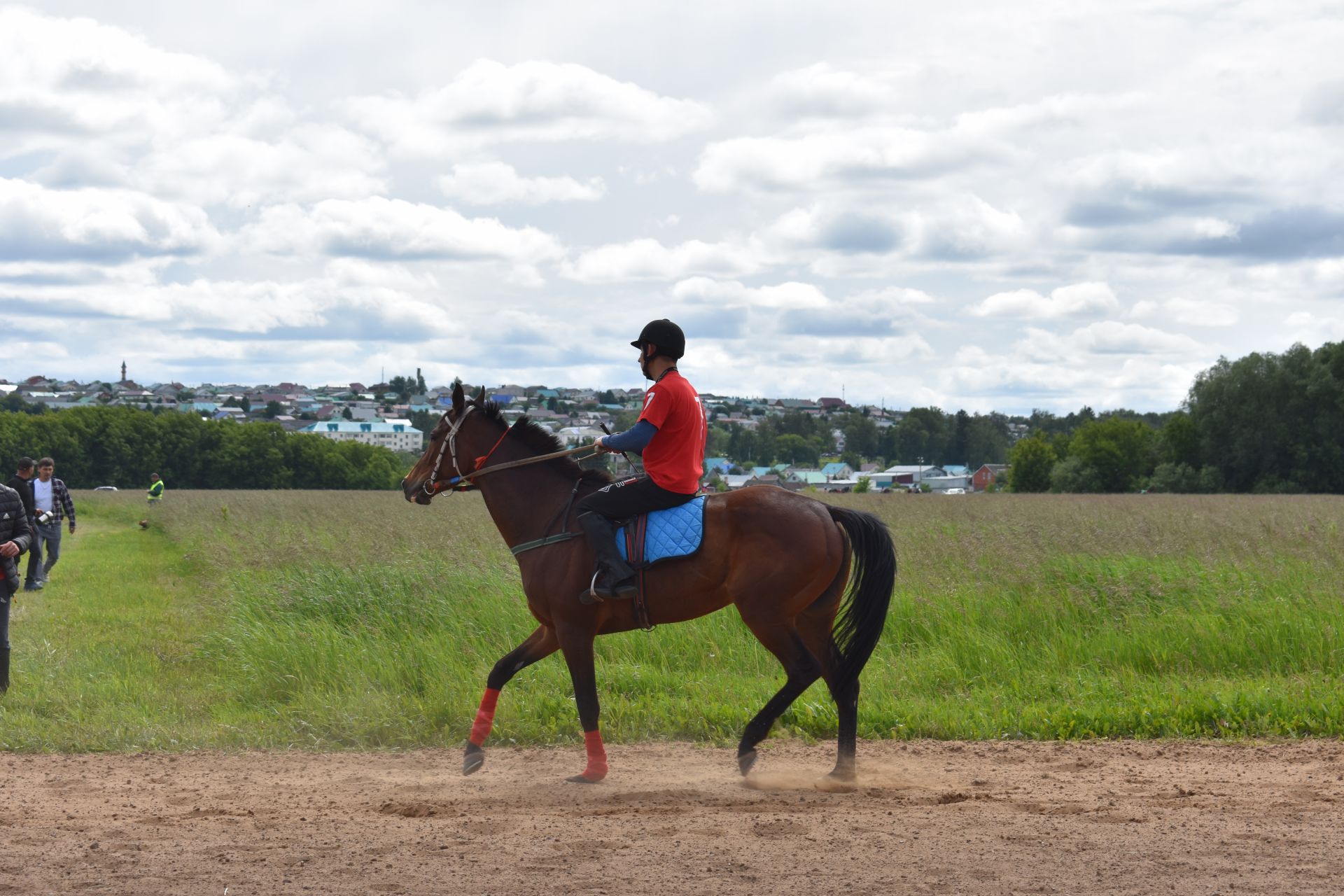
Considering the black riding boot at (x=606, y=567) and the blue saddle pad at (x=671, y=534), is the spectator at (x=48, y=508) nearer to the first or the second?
the black riding boot at (x=606, y=567)

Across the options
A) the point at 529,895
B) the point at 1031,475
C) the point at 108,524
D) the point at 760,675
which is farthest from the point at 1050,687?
the point at 1031,475

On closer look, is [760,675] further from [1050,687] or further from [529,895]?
[529,895]

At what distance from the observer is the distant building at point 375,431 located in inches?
6594

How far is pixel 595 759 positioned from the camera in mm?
6883

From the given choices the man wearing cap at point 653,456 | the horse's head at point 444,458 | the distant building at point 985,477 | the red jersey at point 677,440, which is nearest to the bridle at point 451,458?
the horse's head at point 444,458

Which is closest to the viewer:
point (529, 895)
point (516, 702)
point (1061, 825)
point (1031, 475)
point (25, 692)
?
point (529, 895)

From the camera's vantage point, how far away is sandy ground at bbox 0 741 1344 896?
16.0ft

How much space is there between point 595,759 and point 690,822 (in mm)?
1209

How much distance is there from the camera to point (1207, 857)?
5117mm

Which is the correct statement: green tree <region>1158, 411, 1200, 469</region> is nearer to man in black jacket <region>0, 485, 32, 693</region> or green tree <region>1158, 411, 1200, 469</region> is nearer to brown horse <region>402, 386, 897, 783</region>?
brown horse <region>402, 386, 897, 783</region>

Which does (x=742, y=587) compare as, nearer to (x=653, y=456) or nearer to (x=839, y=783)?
(x=653, y=456)

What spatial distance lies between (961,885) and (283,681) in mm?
6283

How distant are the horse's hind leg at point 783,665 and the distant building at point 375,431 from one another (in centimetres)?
15639

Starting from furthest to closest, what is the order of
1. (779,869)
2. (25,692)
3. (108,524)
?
(108,524)
(25,692)
(779,869)
